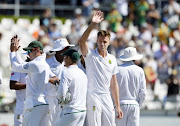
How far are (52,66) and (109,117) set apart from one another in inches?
67.2

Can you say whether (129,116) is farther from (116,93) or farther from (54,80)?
(54,80)

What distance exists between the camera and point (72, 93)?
8469 millimetres

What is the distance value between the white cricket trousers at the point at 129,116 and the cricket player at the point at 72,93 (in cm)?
176

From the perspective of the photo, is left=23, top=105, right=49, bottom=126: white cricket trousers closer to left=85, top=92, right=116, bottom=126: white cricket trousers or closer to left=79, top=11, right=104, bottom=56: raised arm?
left=85, top=92, right=116, bottom=126: white cricket trousers

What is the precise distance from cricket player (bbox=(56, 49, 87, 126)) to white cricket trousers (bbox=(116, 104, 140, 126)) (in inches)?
69.3

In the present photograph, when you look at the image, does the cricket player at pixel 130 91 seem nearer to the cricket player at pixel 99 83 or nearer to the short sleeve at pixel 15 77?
the cricket player at pixel 99 83

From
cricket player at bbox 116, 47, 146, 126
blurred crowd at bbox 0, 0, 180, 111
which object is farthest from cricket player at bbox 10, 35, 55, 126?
blurred crowd at bbox 0, 0, 180, 111

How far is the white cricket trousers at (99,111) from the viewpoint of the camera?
9.09 meters

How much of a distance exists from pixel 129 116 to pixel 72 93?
2.16m

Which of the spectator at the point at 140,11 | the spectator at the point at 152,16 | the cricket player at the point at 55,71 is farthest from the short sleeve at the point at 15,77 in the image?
the spectator at the point at 152,16

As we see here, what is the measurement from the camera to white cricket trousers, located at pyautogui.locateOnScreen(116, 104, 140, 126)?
33.6 ft

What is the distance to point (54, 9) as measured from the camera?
2258 centimetres

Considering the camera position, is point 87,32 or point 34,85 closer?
point 87,32

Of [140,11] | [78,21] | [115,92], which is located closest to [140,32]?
[140,11]
